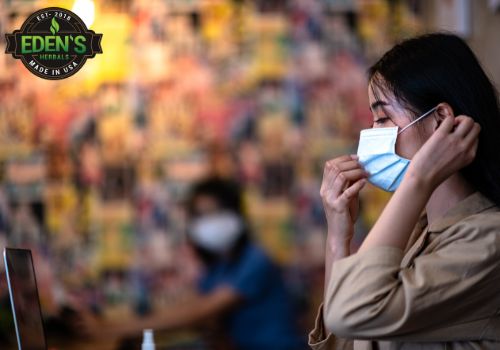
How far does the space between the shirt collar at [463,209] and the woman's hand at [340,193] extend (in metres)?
0.14

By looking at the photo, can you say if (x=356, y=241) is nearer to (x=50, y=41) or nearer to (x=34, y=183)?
(x=34, y=183)

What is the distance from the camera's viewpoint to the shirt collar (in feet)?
4.10

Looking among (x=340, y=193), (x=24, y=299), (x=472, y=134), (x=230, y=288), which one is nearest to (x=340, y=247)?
(x=340, y=193)

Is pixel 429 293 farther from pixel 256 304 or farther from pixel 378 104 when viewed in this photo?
pixel 256 304

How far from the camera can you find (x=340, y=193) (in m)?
1.35

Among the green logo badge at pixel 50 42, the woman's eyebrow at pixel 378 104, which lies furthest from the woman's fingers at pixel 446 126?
the green logo badge at pixel 50 42

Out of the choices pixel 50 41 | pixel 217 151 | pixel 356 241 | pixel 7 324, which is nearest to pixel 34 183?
pixel 217 151

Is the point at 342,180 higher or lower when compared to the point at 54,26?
lower

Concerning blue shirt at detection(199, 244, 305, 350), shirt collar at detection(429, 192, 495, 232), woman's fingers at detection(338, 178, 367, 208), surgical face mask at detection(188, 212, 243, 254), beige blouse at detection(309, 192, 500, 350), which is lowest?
blue shirt at detection(199, 244, 305, 350)

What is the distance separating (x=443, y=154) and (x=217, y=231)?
2619 millimetres

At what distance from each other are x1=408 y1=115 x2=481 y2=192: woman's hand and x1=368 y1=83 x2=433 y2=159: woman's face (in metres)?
0.09

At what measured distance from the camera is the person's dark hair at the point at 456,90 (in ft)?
4.09

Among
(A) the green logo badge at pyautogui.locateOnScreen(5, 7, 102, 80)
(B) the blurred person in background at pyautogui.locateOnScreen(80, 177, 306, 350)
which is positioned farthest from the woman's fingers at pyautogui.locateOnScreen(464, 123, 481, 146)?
(B) the blurred person in background at pyautogui.locateOnScreen(80, 177, 306, 350)

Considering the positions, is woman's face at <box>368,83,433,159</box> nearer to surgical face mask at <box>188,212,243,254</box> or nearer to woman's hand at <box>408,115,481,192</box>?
woman's hand at <box>408,115,481,192</box>
